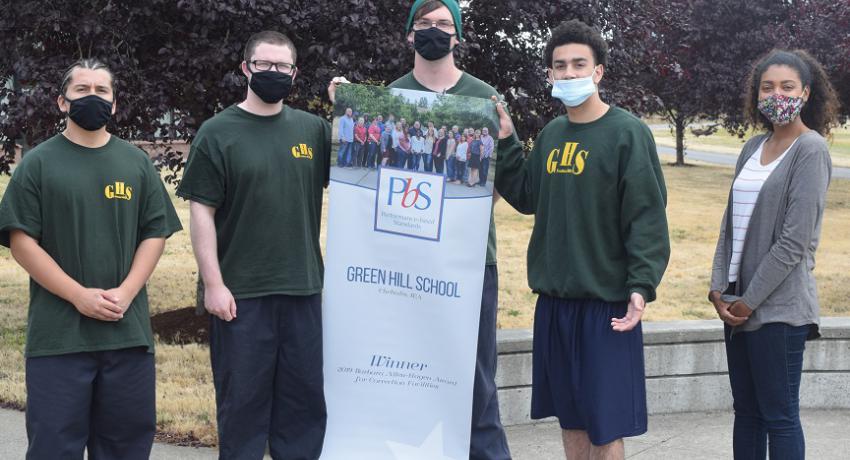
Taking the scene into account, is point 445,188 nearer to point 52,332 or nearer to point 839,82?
point 52,332

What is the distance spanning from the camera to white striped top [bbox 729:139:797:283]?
4.19 meters

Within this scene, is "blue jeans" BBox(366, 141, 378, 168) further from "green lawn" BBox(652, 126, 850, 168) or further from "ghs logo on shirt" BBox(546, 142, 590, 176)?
"green lawn" BBox(652, 126, 850, 168)

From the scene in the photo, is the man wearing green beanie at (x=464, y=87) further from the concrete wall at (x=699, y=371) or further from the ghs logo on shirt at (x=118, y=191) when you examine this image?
the concrete wall at (x=699, y=371)

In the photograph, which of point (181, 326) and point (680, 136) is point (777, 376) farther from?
point (680, 136)

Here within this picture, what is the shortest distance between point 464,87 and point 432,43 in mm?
236

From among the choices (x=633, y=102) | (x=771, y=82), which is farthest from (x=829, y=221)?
(x=771, y=82)

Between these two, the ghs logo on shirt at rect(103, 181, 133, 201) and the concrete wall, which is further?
the concrete wall

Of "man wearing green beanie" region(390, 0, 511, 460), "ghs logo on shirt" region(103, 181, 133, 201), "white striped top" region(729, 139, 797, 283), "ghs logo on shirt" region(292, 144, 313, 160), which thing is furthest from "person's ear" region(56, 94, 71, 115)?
"white striped top" region(729, 139, 797, 283)

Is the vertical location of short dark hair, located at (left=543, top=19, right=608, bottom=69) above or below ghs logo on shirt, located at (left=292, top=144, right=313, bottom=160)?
above

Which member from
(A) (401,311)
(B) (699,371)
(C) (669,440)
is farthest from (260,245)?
(B) (699,371)

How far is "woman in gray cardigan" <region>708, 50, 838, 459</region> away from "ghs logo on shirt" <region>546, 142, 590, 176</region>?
84cm

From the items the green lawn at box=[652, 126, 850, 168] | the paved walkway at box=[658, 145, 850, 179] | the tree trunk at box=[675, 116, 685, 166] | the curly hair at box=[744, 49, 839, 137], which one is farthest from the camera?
the green lawn at box=[652, 126, 850, 168]

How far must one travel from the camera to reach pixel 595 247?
3867mm

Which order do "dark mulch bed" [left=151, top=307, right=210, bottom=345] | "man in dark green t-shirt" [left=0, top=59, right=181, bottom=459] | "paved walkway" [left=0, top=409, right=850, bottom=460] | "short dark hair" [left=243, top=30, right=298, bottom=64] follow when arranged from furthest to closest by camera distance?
"dark mulch bed" [left=151, top=307, right=210, bottom=345] → "paved walkway" [left=0, top=409, right=850, bottom=460] → "short dark hair" [left=243, top=30, right=298, bottom=64] → "man in dark green t-shirt" [left=0, top=59, right=181, bottom=459]
